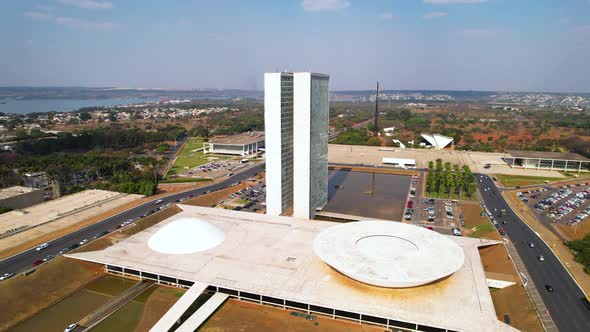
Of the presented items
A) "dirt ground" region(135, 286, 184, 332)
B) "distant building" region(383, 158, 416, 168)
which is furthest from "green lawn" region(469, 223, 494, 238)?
"distant building" region(383, 158, 416, 168)

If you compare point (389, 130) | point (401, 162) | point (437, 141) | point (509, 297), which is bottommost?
point (509, 297)

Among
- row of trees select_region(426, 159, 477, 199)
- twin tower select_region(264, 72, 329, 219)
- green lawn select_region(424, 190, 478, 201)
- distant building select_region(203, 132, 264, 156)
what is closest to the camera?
twin tower select_region(264, 72, 329, 219)

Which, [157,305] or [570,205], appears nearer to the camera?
[157,305]

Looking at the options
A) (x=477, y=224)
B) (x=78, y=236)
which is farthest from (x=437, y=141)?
(x=78, y=236)

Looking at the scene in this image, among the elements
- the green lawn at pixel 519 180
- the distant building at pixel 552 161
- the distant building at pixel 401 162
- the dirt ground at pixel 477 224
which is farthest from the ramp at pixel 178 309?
the distant building at pixel 552 161

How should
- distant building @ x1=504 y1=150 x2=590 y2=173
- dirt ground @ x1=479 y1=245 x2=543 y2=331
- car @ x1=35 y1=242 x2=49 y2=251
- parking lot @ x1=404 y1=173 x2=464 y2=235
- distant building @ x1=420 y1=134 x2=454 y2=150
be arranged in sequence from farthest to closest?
distant building @ x1=420 y1=134 x2=454 y2=150, distant building @ x1=504 y1=150 x2=590 y2=173, parking lot @ x1=404 y1=173 x2=464 y2=235, car @ x1=35 y1=242 x2=49 y2=251, dirt ground @ x1=479 y1=245 x2=543 y2=331

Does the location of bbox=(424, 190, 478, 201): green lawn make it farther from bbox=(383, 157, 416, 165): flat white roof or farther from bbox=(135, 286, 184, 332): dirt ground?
bbox=(135, 286, 184, 332): dirt ground

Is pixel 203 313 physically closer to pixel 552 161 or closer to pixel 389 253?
pixel 389 253

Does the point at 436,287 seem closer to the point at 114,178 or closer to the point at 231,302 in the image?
the point at 231,302
